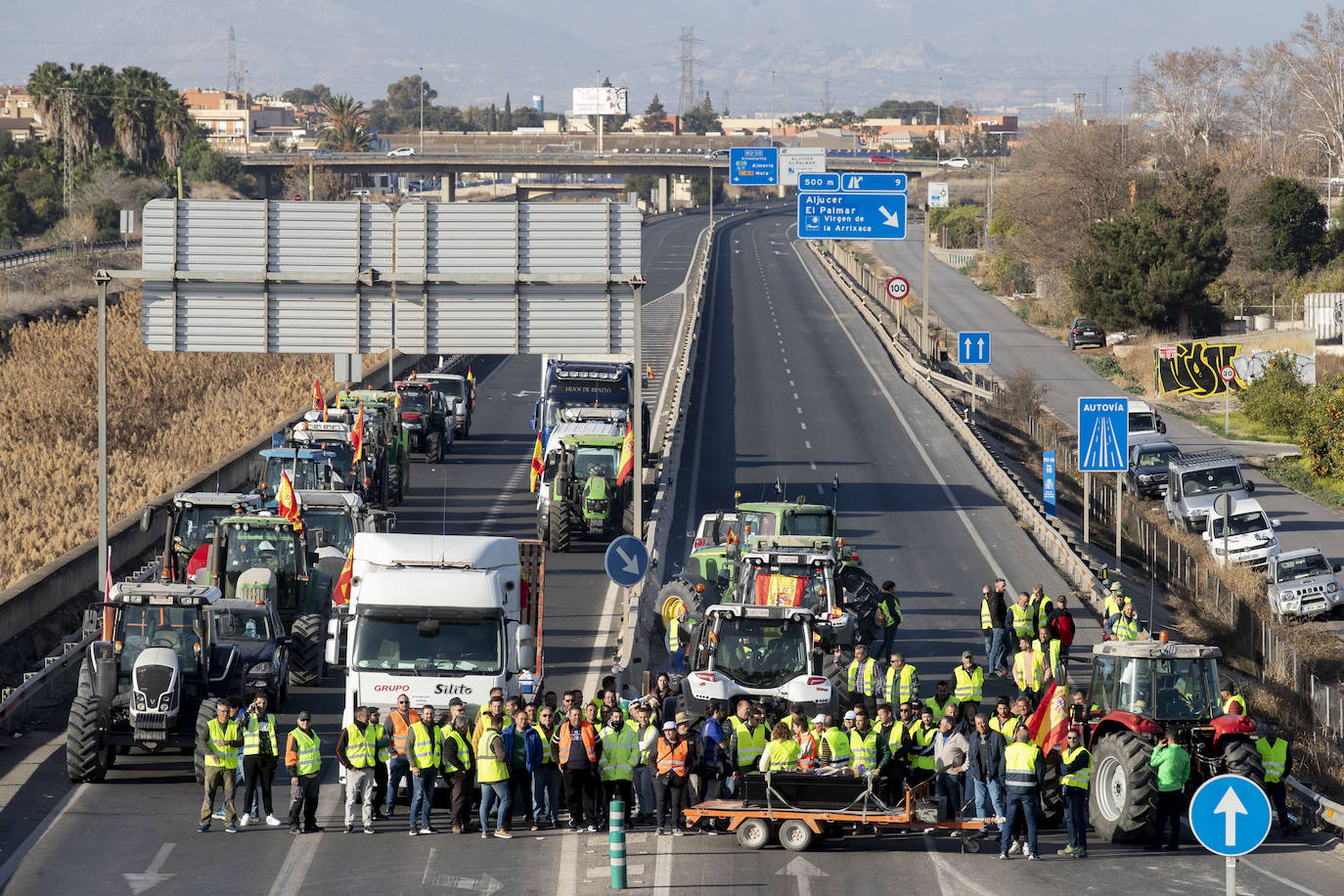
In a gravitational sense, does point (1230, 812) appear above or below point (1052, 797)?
above

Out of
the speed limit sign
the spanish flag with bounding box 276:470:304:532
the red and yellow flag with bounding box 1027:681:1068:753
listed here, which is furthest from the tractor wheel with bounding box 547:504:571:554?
the speed limit sign

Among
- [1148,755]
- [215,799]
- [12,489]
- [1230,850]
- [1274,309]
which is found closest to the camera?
[1230,850]

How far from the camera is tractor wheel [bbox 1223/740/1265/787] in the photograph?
677 inches

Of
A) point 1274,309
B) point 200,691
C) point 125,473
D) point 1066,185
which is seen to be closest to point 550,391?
point 125,473

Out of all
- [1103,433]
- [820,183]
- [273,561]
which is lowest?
[273,561]

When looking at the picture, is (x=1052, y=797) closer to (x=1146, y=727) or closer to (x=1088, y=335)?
(x=1146, y=727)

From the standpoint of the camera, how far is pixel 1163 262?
251 ft

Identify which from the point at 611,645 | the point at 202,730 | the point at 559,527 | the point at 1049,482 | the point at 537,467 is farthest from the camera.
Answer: the point at 537,467

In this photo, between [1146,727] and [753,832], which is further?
[1146,727]

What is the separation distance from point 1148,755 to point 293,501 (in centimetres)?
1592

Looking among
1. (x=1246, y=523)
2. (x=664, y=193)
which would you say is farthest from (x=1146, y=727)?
(x=664, y=193)

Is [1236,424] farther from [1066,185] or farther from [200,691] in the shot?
[200,691]

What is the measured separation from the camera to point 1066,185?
95750 mm

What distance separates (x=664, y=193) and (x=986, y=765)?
579ft
